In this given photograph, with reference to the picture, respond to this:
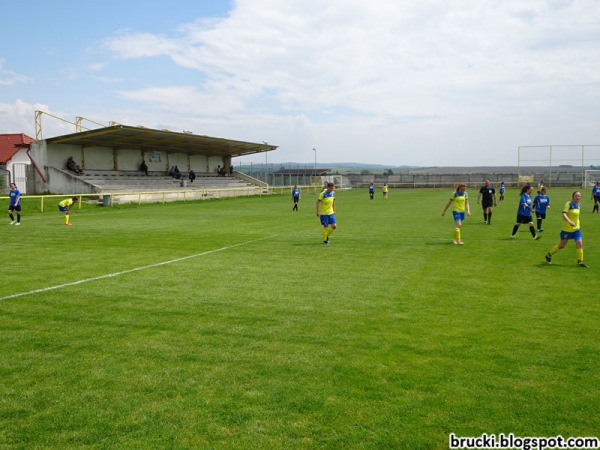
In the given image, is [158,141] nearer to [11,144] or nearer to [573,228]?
[11,144]

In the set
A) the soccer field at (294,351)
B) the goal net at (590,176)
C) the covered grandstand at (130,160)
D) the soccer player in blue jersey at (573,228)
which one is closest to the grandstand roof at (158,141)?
the covered grandstand at (130,160)

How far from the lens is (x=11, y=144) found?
136ft

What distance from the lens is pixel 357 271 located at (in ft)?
38.1

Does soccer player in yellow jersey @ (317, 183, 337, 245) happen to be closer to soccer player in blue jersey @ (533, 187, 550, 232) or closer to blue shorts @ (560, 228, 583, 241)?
blue shorts @ (560, 228, 583, 241)

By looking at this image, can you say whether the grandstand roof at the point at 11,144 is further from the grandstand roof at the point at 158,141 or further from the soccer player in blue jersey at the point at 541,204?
the soccer player in blue jersey at the point at 541,204

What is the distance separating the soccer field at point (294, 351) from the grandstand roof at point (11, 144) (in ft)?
103

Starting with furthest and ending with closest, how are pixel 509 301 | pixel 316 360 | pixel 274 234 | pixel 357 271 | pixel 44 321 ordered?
1. pixel 274 234
2. pixel 357 271
3. pixel 509 301
4. pixel 44 321
5. pixel 316 360

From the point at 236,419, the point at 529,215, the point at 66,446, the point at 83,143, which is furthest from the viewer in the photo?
the point at 83,143

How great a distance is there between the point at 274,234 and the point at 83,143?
1259 inches

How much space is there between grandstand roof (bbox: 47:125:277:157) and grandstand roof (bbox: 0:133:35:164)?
97.1 inches

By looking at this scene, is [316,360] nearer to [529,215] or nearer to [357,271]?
[357,271]

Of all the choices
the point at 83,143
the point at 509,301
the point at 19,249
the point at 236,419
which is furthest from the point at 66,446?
the point at 83,143

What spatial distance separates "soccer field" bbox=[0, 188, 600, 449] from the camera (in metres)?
4.42

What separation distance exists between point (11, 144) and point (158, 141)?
12.5 metres
